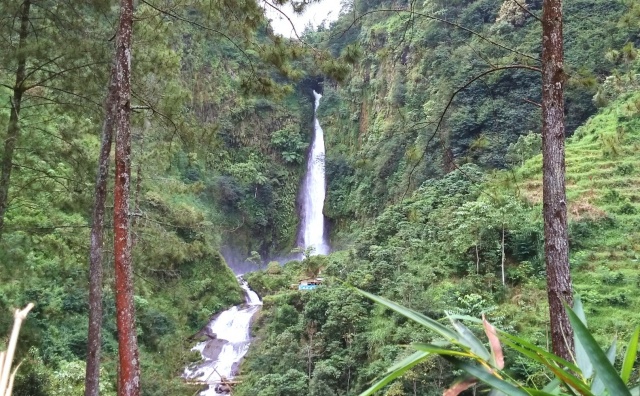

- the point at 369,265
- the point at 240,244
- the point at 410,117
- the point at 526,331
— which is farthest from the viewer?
the point at 240,244

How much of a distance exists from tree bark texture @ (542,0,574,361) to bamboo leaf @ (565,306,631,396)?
2.58 m

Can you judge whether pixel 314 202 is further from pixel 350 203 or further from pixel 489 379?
pixel 489 379

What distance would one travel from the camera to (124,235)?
379 centimetres

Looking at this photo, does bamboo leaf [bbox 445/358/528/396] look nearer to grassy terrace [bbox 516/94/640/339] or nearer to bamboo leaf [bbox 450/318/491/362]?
bamboo leaf [bbox 450/318/491/362]

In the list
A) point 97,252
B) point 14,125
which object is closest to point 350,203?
point 97,252

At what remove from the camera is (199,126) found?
17.7ft

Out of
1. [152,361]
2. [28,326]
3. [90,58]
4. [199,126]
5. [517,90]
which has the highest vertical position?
[517,90]

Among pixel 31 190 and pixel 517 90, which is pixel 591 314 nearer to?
pixel 31 190

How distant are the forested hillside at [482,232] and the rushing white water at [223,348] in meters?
0.71

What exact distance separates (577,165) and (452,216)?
3.15 m

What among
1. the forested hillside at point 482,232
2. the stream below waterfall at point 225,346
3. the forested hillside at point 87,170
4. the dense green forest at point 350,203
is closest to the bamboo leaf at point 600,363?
the dense green forest at point 350,203

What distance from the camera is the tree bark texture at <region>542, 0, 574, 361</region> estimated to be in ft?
10.2

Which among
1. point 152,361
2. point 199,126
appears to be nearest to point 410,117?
point 152,361

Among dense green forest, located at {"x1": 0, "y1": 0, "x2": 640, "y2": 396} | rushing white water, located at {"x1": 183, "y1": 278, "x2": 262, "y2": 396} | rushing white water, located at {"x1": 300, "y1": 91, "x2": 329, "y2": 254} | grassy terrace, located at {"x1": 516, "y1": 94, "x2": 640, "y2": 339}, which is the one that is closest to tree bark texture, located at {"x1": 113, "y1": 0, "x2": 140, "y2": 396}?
dense green forest, located at {"x1": 0, "y1": 0, "x2": 640, "y2": 396}
